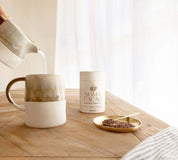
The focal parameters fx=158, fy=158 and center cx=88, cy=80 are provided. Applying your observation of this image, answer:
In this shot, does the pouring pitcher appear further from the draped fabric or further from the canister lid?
the draped fabric

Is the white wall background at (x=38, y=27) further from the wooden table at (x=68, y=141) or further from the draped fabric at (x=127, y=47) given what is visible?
the wooden table at (x=68, y=141)

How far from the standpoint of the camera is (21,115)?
525 mm

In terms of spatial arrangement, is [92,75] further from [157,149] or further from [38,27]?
[38,27]

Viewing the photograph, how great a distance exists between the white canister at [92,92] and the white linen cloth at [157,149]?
0.25 metres

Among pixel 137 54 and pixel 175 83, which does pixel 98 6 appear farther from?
pixel 175 83

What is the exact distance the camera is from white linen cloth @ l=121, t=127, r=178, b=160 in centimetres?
25

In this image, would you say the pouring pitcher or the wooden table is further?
the pouring pitcher

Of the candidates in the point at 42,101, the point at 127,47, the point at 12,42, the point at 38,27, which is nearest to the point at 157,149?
the point at 42,101

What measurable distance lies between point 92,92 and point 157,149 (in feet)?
1.00

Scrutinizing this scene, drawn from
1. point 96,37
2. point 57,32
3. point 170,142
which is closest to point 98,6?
point 96,37

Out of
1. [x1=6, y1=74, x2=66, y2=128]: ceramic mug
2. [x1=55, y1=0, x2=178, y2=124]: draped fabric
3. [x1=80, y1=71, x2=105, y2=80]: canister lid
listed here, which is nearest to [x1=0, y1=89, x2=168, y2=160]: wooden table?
[x1=6, y1=74, x2=66, y2=128]: ceramic mug

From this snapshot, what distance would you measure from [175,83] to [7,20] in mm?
1776

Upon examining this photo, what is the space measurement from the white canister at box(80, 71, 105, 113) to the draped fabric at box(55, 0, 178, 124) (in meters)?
1.44

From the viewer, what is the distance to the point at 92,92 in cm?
56
